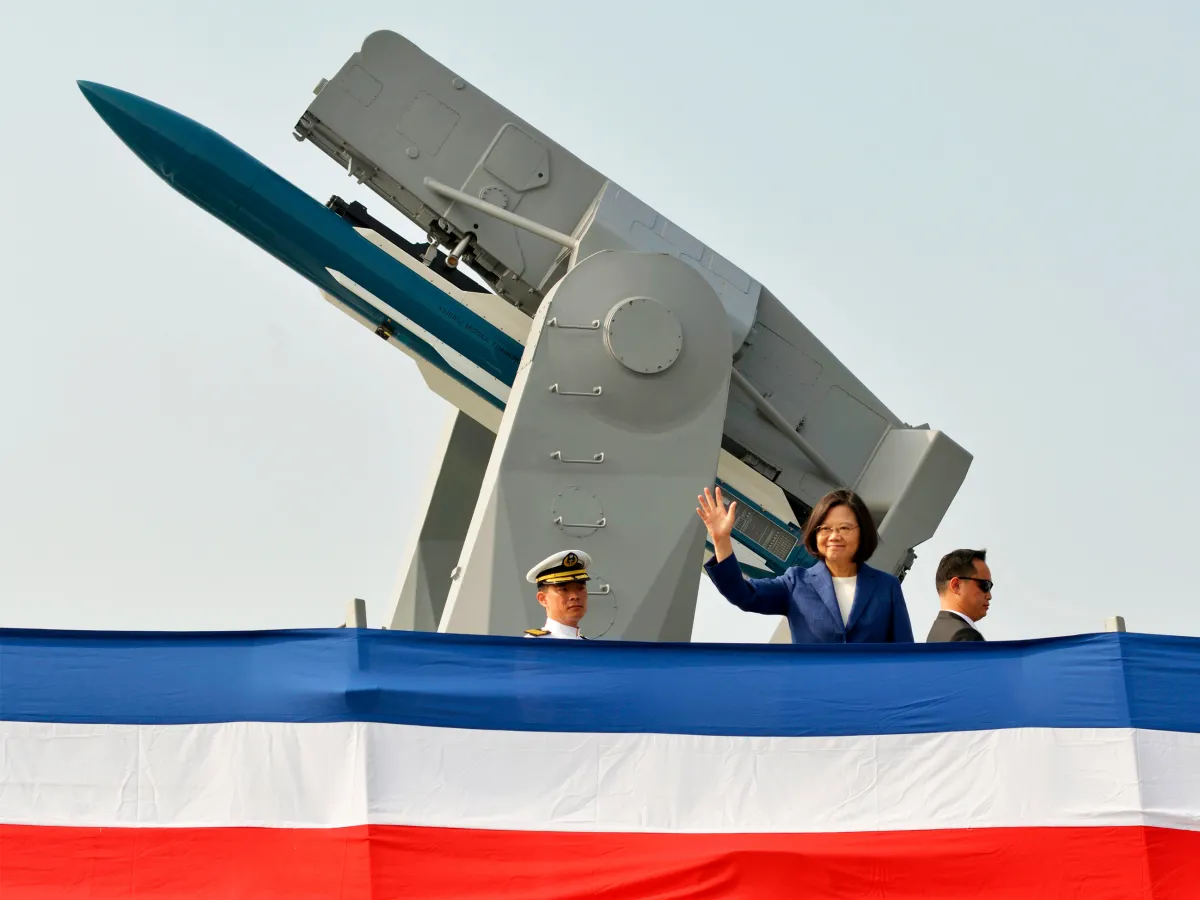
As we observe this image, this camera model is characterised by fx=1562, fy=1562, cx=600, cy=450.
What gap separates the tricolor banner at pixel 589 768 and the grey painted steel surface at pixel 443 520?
7194 mm

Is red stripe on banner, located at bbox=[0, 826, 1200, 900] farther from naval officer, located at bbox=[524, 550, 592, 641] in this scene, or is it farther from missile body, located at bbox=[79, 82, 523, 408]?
missile body, located at bbox=[79, 82, 523, 408]

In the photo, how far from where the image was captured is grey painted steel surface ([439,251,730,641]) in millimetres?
9422

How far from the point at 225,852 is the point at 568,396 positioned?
16.7ft

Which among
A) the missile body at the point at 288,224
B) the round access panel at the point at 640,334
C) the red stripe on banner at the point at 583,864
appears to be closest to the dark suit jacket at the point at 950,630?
the red stripe on banner at the point at 583,864

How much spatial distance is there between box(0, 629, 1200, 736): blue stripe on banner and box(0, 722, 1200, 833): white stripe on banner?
55 millimetres

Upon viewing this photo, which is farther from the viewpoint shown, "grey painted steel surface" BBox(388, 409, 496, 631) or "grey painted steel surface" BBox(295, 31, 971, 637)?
"grey painted steel surface" BBox(388, 409, 496, 631)

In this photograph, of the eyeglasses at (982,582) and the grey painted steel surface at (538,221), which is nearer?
the eyeglasses at (982,582)

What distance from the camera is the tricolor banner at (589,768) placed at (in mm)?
4754

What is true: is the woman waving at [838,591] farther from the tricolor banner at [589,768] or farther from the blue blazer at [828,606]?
the tricolor banner at [589,768]

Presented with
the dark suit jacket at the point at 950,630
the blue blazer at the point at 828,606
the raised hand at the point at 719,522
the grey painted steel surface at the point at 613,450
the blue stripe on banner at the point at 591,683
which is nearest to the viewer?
the blue stripe on banner at the point at 591,683

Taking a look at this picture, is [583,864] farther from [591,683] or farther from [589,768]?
[591,683]

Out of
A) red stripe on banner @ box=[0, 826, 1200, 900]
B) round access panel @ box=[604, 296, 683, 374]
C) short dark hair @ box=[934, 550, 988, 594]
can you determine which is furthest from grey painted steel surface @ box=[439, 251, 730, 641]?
red stripe on banner @ box=[0, 826, 1200, 900]

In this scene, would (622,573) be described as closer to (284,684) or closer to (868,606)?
(868,606)

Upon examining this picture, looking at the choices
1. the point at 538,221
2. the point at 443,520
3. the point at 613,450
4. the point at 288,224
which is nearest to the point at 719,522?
the point at 613,450
